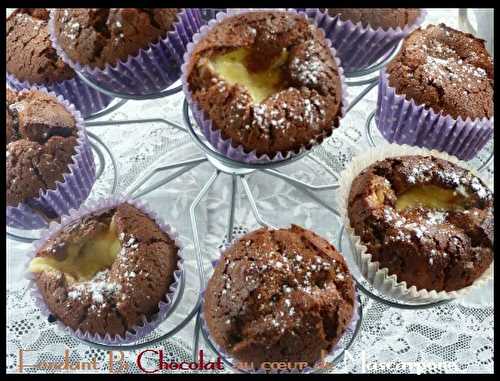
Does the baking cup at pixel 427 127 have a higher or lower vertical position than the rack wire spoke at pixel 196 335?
higher

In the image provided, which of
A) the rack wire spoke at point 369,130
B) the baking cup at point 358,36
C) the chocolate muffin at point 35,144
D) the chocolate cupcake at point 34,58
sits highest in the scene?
the baking cup at point 358,36

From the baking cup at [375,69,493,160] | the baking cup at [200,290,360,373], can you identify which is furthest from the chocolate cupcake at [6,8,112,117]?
the baking cup at [375,69,493,160]

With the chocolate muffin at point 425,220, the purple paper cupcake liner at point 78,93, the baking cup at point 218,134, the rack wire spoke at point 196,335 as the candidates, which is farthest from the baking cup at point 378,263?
the purple paper cupcake liner at point 78,93

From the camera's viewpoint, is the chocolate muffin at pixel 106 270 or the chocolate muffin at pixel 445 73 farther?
the chocolate muffin at pixel 445 73

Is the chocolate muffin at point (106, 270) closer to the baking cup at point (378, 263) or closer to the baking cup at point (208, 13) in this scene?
the baking cup at point (378, 263)

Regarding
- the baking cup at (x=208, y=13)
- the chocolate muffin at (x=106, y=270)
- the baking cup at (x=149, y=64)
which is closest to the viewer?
the chocolate muffin at (x=106, y=270)

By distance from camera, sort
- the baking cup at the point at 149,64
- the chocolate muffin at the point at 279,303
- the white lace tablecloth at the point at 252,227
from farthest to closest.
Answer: the white lace tablecloth at the point at 252,227
the baking cup at the point at 149,64
the chocolate muffin at the point at 279,303

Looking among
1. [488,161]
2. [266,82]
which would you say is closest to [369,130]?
[488,161]

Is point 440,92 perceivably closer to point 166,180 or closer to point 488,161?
point 488,161
